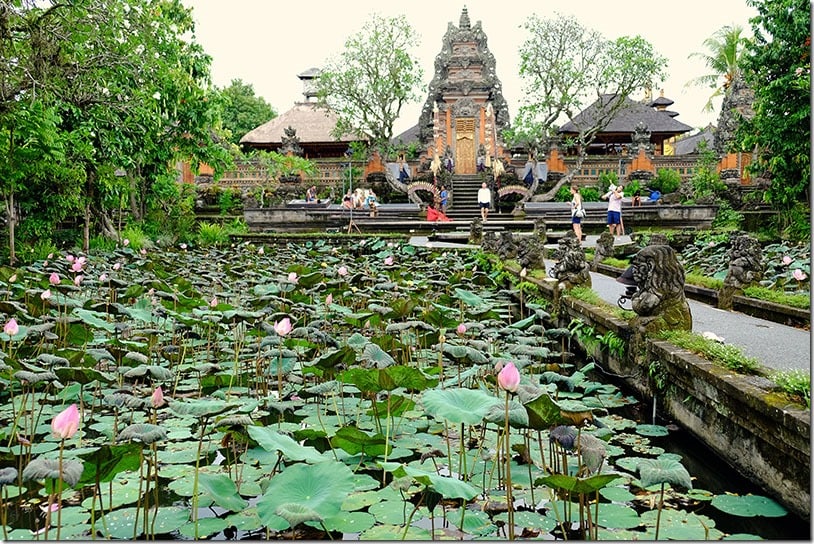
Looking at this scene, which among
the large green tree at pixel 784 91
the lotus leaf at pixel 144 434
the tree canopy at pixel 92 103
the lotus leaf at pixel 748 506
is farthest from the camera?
the large green tree at pixel 784 91

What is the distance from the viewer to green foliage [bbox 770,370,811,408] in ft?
8.62

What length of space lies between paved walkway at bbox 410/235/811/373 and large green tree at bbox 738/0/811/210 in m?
7.30

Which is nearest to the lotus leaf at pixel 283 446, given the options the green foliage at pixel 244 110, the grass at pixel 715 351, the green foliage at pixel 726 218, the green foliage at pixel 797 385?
the green foliage at pixel 797 385

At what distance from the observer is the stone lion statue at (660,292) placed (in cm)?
416

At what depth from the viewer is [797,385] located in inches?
105

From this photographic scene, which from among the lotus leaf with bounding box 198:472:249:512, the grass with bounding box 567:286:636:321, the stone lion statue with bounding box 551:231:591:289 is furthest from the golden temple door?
the lotus leaf with bounding box 198:472:249:512

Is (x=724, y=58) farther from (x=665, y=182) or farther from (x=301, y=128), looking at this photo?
Result: (x=301, y=128)

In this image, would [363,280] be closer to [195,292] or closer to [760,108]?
[195,292]

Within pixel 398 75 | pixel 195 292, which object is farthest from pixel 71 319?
pixel 398 75

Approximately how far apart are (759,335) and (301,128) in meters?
26.7

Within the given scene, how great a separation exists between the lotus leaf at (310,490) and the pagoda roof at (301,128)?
26763 mm

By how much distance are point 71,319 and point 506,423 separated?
3.37 m

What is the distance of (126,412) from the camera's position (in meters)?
3.54

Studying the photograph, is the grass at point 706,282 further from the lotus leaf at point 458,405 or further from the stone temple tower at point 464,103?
the stone temple tower at point 464,103
